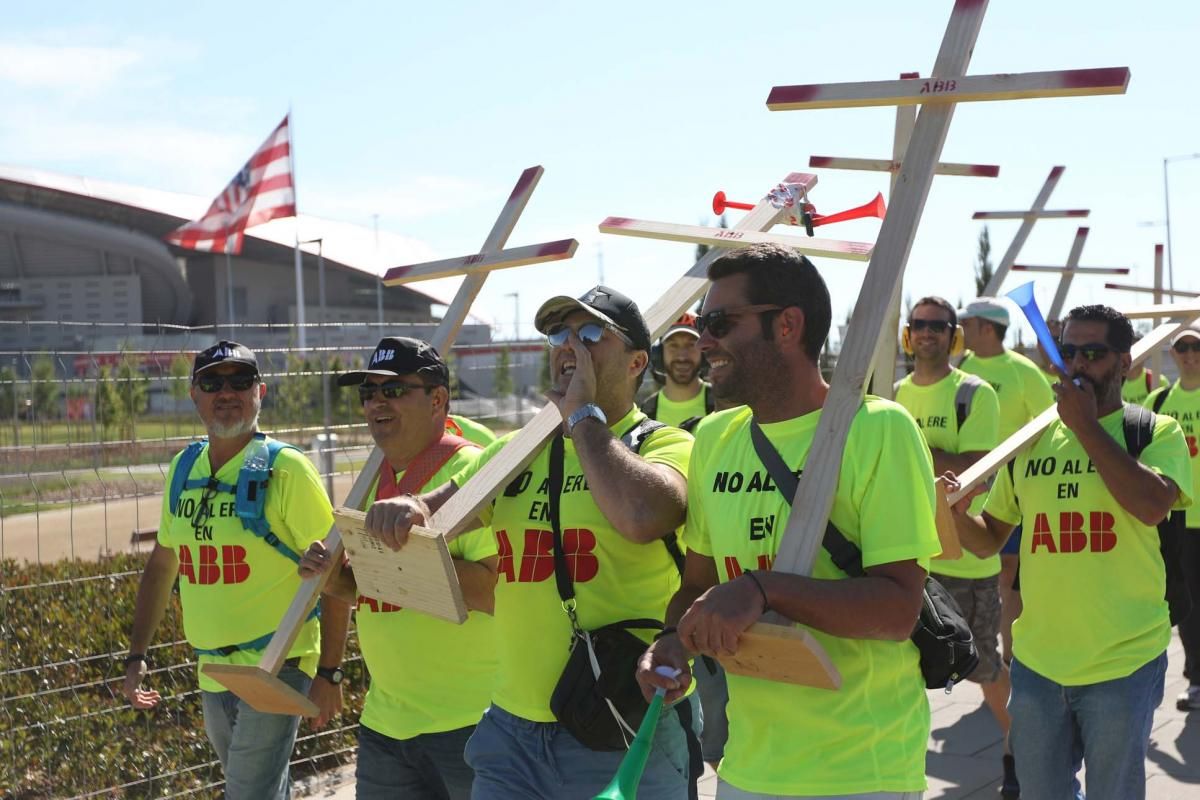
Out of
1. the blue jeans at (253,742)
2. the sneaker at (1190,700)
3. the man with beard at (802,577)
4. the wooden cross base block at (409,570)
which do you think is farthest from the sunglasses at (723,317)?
the sneaker at (1190,700)

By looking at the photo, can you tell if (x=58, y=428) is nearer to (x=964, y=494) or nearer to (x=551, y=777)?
(x=551, y=777)

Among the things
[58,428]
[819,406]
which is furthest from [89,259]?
[819,406]

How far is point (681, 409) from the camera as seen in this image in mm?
7383

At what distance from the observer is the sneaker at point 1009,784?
5660mm

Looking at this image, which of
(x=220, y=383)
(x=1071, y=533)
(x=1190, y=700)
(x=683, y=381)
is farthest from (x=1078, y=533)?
(x=1190, y=700)

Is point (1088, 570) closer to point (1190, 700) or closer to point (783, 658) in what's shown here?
point (783, 658)

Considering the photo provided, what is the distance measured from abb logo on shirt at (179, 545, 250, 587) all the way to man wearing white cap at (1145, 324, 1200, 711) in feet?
17.3

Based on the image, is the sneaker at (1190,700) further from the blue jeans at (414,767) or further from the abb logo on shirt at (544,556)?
the abb logo on shirt at (544,556)

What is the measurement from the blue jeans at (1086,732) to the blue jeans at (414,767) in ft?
5.80

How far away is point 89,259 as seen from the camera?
66.4 metres

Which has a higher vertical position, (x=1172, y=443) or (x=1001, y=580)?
(x=1172, y=443)

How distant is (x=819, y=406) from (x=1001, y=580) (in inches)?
185

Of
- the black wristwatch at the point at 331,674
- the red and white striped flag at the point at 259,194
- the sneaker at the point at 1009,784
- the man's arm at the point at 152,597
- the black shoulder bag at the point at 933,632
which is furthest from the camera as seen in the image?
the red and white striped flag at the point at 259,194

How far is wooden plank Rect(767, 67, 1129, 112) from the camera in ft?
8.09
